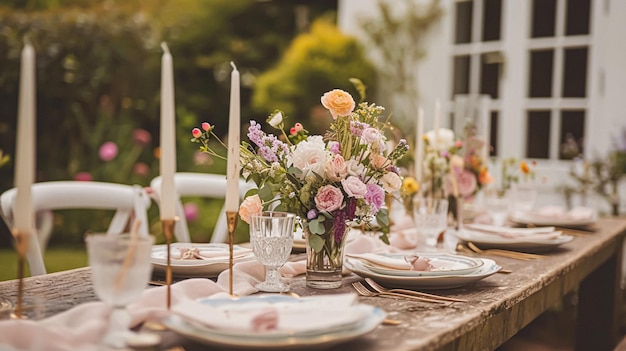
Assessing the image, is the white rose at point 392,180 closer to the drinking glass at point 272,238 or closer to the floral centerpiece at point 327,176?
the floral centerpiece at point 327,176

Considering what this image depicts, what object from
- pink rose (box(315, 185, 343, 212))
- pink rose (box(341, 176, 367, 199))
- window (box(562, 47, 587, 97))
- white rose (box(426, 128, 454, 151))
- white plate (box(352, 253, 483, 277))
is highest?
window (box(562, 47, 587, 97))

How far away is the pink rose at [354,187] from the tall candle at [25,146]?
1.81 ft

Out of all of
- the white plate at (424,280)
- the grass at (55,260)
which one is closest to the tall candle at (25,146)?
the white plate at (424,280)

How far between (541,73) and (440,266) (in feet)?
10.8

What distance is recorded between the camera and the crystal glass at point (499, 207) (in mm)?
2430

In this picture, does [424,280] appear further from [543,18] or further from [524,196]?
[543,18]

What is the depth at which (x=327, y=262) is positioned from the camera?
4.56 feet

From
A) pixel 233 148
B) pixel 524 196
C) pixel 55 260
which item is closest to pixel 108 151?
pixel 55 260

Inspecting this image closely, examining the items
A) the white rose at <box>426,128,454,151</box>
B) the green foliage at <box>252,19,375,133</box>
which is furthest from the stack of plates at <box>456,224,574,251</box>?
the green foliage at <box>252,19,375,133</box>

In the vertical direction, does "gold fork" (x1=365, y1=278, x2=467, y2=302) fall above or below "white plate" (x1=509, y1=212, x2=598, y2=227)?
below

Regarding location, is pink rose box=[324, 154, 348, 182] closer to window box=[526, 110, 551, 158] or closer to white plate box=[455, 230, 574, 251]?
white plate box=[455, 230, 574, 251]

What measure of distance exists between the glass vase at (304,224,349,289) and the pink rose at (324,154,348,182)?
0.10 m

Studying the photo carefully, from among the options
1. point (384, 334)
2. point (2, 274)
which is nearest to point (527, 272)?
point (384, 334)

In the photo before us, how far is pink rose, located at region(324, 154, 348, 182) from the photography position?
1.32m
